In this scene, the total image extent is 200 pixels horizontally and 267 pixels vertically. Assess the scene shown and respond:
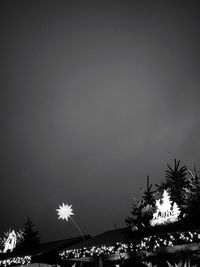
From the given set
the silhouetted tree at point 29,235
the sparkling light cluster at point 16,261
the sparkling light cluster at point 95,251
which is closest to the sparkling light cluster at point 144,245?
the sparkling light cluster at point 95,251

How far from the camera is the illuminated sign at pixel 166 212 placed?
15.7 m

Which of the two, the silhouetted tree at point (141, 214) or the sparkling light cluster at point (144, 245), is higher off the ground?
the silhouetted tree at point (141, 214)

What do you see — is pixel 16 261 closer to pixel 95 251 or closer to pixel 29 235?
pixel 95 251

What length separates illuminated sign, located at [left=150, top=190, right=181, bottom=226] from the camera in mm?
15739

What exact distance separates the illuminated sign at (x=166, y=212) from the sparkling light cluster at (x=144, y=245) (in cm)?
223

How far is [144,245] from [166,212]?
2.60 metres

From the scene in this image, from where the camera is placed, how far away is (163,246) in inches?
A: 528

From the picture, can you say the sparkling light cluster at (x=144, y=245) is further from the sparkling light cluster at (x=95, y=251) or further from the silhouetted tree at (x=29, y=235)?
the silhouetted tree at (x=29, y=235)

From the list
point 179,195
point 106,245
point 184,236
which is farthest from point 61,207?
point 179,195

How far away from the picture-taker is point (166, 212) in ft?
52.9

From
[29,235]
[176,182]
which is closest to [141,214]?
[176,182]

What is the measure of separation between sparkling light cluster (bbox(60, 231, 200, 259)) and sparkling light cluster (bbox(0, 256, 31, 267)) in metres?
3.82

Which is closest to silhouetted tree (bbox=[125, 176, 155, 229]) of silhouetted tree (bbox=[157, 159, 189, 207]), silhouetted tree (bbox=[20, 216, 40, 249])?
silhouetted tree (bbox=[157, 159, 189, 207])

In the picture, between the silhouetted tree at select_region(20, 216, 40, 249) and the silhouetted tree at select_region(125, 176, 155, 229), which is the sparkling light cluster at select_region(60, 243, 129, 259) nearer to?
the silhouetted tree at select_region(125, 176, 155, 229)
